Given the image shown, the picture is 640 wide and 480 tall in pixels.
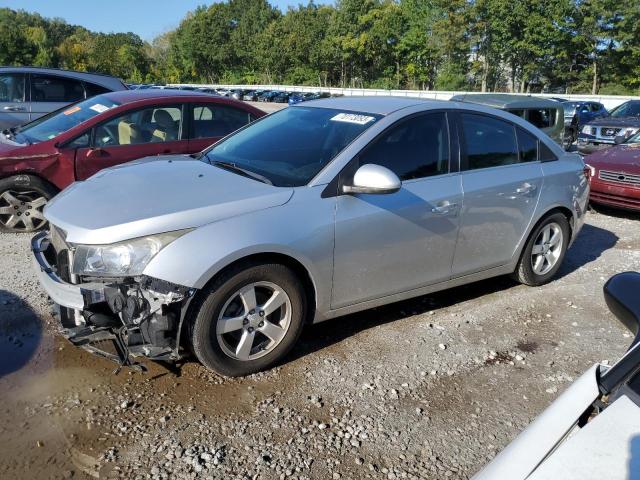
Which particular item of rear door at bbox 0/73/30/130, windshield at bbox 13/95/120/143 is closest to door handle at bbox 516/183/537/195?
windshield at bbox 13/95/120/143

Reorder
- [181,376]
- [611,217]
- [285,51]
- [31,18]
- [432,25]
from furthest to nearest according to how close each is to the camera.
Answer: [31,18] → [285,51] → [432,25] → [611,217] → [181,376]

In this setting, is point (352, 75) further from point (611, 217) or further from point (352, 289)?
point (352, 289)

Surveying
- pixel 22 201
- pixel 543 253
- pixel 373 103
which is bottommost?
pixel 543 253

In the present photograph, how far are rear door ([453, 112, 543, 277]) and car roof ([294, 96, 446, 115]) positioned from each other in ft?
1.27

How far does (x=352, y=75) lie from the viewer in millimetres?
70188

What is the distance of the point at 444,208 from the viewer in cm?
406

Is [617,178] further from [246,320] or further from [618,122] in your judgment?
[618,122]

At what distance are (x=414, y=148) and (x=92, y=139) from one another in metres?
3.91

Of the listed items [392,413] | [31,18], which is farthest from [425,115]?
[31,18]

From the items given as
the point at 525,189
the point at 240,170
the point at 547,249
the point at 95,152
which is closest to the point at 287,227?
the point at 240,170

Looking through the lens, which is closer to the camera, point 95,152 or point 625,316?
point 625,316

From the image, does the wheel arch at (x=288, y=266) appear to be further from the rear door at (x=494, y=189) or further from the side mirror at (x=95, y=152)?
the side mirror at (x=95, y=152)

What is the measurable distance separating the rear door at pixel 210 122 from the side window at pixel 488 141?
11.3 feet

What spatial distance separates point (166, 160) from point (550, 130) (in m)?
8.05
